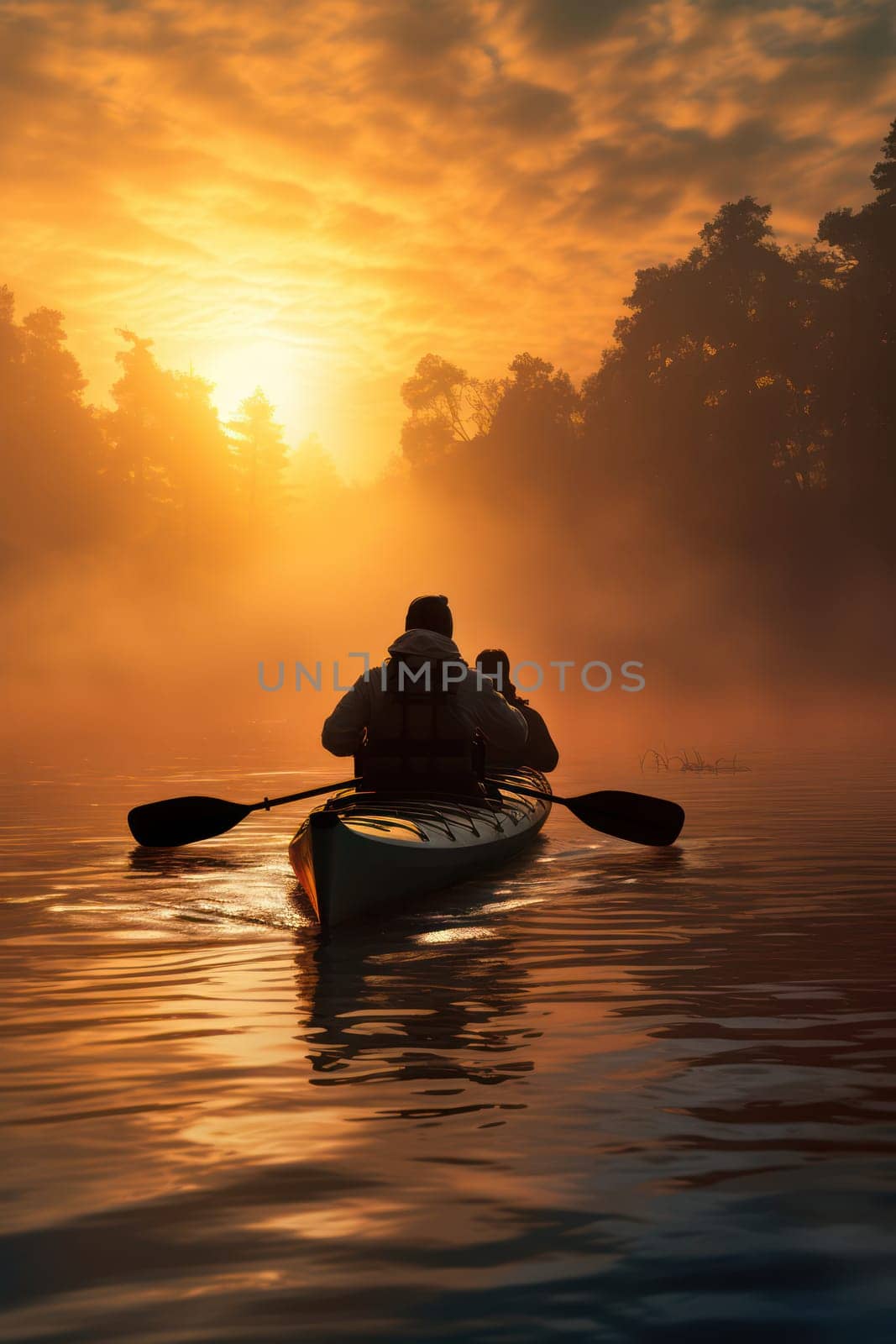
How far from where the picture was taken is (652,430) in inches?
2253

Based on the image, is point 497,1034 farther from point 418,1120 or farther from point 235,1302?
point 235,1302

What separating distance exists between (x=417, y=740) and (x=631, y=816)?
10.0 feet

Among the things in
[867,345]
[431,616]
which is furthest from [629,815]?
[867,345]

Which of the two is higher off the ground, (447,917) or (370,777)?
(370,777)

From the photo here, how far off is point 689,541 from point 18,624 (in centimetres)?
3717

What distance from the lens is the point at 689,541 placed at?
6081cm

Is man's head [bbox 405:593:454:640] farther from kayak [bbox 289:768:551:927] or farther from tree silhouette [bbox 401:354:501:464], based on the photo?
tree silhouette [bbox 401:354:501:464]

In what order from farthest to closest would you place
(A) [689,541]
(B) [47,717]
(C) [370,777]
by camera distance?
1. (A) [689,541]
2. (B) [47,717]
3. (C) [370,777]

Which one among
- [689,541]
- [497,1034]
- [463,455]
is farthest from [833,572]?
[497,1034]

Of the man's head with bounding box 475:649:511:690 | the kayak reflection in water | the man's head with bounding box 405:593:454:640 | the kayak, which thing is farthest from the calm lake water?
the kayak reflection in water

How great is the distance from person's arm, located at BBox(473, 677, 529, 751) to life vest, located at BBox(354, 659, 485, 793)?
139mm

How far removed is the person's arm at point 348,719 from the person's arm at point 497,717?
75 cm

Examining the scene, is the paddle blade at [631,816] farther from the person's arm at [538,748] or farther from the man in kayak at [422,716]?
the man in kayak at [422,716]

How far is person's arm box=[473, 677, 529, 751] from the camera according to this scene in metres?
9.77
